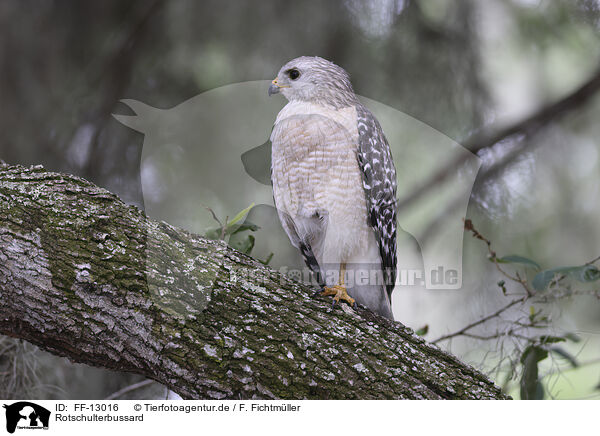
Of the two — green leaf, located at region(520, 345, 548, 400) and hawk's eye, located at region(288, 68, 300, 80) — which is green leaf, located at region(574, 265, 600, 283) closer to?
green leaf, located at region(520, 345, 548, 400)

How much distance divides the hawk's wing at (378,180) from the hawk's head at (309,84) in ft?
0.26

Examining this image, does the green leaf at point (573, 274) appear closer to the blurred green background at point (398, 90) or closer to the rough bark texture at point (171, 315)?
the blurred green background at point (398, 90)

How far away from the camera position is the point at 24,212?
0.87 m

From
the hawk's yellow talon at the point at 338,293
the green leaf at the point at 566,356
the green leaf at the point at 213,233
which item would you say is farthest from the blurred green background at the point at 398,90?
the hawk's yellow talon at the point at 338,293

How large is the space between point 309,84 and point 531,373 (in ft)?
3.23

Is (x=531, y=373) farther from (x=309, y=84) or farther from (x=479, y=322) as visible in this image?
(x=309, y=84)

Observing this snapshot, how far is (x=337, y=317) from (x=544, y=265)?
2.62ft

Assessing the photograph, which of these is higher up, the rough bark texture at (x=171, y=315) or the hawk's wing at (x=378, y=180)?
the hawk's wing at (x=378, y=180)

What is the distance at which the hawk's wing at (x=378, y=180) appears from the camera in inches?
47.5
